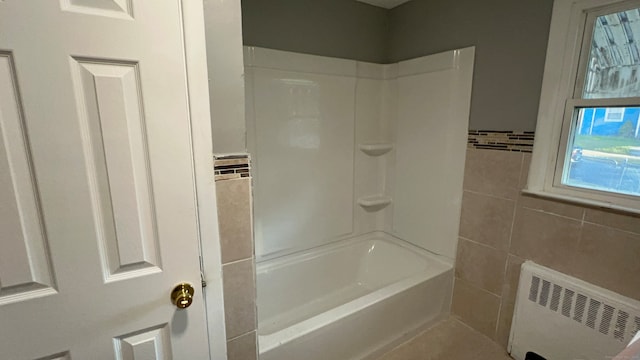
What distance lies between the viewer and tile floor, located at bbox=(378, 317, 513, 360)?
170cm

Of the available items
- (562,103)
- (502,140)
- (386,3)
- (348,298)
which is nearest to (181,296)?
(348,298)

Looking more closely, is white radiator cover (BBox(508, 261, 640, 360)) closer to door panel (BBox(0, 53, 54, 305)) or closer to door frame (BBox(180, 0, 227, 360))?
door frame (BBox(180, 0, 227, 360))

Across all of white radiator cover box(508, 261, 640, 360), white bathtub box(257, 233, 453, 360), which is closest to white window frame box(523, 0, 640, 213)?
white radiator cover box(508, 261, 640, 360)

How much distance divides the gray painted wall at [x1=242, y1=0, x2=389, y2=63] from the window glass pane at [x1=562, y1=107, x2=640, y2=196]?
141cm

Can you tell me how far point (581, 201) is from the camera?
139 cm

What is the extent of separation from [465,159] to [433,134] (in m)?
0.29

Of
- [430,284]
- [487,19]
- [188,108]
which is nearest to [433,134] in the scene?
[487,19]

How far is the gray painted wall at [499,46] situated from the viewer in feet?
4.96

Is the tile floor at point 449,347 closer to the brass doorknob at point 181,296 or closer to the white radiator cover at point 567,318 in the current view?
the white radiator cover at point 567,318

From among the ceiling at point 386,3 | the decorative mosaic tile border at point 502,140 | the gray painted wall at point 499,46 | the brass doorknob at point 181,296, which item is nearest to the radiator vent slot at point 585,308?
the decorative mosaic tile border at point 502,140

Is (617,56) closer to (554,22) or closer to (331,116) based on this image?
(554,22)

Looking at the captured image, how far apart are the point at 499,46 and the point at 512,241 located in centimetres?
112

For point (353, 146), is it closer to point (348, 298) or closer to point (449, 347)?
point (348, 298)

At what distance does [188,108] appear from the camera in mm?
791
